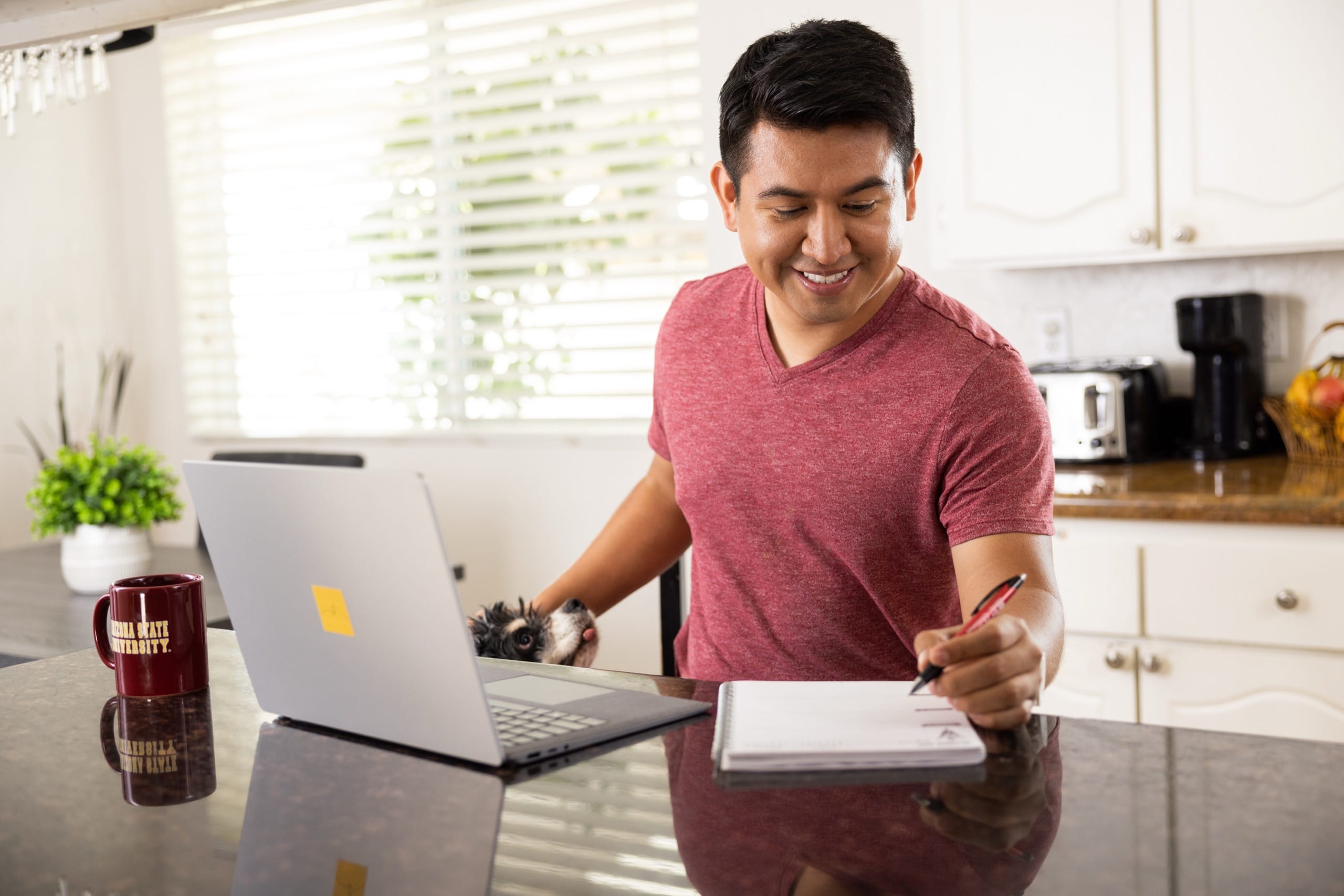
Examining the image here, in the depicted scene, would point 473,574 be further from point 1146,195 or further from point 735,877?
point 735,877

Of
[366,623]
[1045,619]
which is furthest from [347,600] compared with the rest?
[1045,619]

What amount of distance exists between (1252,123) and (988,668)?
1923mm

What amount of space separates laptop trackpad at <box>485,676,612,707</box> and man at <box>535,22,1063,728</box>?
0.35m

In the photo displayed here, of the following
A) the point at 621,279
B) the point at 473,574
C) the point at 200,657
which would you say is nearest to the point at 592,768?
the point at 200,657

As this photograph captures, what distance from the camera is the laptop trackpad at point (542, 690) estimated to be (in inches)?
42.4

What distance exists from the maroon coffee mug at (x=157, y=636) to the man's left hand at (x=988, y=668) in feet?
2.23

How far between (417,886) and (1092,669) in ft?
6.26

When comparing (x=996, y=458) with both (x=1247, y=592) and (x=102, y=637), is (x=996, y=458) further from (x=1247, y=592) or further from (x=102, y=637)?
(x=1247, y=592)

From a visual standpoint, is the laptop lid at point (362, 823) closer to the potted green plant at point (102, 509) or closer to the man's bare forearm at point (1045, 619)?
the man's bare forearm at point (1045, 619)

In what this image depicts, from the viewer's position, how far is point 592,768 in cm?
91

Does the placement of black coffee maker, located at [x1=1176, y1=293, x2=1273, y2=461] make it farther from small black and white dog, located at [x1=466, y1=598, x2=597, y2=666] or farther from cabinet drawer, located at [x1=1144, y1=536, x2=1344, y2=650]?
small black and white dog, located at [x1=466, y1=598, x2=597, y2=666]

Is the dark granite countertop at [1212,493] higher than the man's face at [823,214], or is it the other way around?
the man's face at [823,214]

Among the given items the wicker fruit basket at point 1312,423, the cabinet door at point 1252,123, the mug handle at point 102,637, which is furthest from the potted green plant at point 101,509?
the wicker fruit basket at point 1312,423

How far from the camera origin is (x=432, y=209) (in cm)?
347
